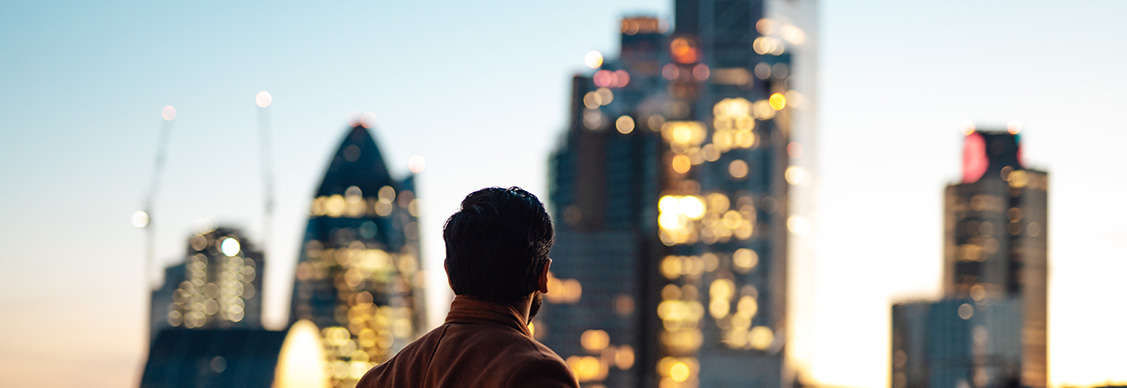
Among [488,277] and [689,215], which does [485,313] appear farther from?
[689,215]

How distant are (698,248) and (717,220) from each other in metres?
4.71

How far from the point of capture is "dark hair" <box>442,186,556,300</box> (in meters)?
2.64

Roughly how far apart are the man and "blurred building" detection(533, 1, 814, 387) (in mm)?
103842

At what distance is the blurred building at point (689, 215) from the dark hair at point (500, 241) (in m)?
104

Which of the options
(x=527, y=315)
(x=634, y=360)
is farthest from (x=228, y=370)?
(x=527, y=315)

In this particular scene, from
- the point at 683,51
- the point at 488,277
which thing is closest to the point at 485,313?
the point at 488,277

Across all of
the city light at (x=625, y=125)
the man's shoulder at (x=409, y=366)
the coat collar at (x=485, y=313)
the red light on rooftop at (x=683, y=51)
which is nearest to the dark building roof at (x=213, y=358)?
the city light at (x=625, y=125)

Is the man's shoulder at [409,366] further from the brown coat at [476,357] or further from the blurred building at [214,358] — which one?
the blurred building at [214,358]

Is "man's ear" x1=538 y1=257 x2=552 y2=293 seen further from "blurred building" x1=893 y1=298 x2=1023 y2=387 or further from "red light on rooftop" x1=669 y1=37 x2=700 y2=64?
"blurred building" x1=893 y1=298 x2=1023 y2=387

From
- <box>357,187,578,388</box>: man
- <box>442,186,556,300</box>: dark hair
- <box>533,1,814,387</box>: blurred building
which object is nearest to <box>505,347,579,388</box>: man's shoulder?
<box>357,187,578,388</box>: man

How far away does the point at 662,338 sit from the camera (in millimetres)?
143875

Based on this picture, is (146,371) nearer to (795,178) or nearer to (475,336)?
(795,178)

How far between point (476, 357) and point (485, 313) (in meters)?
0.13

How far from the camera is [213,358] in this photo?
508 ft
